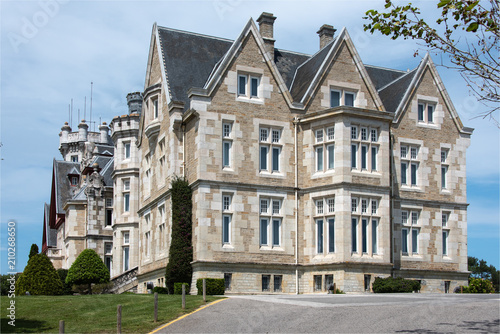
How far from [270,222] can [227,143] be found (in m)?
4.59

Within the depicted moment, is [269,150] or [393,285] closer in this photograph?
[393,285]

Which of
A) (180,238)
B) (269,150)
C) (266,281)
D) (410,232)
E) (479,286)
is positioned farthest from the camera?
(410,232)

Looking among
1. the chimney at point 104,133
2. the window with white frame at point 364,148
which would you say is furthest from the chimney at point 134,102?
the chimney at point 104,133

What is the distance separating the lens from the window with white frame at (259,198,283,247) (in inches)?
1407

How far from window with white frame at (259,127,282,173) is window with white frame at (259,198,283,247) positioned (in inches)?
67.6

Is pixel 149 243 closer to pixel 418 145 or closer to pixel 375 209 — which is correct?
pixel 375 209

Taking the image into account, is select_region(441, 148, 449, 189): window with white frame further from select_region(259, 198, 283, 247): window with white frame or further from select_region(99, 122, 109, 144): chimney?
select_region(99, 122, 109, 144): chimney

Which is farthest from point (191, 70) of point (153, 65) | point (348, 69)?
point (348, 69)

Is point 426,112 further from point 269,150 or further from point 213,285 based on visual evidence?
point 213,285

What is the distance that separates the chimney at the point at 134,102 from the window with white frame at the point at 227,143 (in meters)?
19.6

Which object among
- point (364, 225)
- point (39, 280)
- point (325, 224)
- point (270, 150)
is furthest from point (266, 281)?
point (39, 280)

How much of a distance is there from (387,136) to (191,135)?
10236mm

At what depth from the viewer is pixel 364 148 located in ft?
120

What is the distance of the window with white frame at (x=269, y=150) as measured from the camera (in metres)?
36.5
